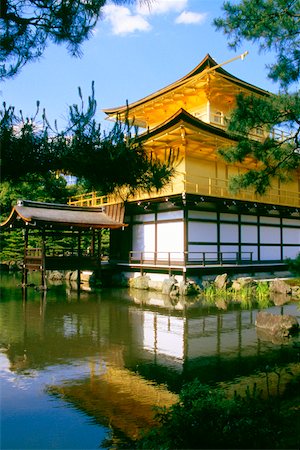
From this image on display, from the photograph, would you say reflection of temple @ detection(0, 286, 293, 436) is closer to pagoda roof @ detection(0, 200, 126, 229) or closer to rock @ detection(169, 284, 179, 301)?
rock @ detection(169, 284, 179, 301)

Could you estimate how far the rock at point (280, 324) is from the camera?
362 inches

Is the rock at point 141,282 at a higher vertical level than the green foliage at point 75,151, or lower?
lower

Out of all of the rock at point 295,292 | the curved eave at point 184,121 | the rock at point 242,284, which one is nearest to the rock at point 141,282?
the rock at point 242,284

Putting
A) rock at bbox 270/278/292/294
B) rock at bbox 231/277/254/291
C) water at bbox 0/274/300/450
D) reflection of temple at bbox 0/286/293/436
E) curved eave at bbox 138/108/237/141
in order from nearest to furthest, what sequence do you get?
water at bbox 0/274/300/450 → reflection of temple at bbox 0/286/293/436 → rock at bbox 270/278/292/294 → rock at bbox 231/277/254/291 → curved eave at bbox 138/108/237/141

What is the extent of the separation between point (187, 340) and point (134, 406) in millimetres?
3967

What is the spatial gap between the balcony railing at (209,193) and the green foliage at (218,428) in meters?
11.3

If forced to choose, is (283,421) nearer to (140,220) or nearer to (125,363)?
(125,363)

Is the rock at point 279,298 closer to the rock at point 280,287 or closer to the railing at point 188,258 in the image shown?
the rock at point 280,287

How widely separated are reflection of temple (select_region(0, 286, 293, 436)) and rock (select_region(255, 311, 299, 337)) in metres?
0.41

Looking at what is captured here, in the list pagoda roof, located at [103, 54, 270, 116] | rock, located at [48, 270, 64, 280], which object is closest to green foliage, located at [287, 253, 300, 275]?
pagoda roof, located at [103, 54, 270, 116]

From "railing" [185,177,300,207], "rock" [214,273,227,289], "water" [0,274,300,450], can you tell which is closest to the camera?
"water" [0,274,300,450]

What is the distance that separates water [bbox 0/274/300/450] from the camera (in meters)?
4.63

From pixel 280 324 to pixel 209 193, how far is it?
33.2ft

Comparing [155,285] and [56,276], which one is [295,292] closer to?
[155,285]
